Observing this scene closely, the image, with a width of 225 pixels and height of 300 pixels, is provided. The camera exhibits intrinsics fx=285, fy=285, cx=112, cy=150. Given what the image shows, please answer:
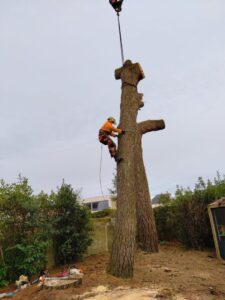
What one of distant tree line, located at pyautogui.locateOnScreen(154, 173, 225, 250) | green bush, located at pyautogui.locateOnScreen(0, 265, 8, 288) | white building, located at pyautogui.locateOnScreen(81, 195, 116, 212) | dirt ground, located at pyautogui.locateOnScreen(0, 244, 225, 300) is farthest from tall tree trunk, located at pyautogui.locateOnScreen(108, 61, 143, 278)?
white building, located at pyautogui.locateOnScreen(81, 195, 116, 212)

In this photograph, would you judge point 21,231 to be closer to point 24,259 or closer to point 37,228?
point 37,228

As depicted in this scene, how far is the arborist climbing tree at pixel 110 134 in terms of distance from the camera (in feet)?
21.4

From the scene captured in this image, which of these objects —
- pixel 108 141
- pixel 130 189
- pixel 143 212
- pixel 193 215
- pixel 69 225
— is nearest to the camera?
pixel 130 189

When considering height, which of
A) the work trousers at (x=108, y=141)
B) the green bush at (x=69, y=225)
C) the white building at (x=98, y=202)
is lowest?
the green bush at (x=69, y=225)

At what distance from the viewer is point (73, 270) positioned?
5.93 metres

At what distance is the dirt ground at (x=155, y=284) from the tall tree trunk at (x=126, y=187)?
34cm

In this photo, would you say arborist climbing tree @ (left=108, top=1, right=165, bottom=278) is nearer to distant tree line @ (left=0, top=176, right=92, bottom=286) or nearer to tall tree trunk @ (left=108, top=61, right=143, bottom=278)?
tall tree trunk @ (left=108, top=61, right=143, bottom=278)

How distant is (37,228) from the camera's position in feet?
25.3

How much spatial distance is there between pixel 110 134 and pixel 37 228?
3358 mm

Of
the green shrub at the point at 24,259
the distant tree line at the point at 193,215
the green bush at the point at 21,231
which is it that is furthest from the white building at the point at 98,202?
the green shrub at the point at 24,259

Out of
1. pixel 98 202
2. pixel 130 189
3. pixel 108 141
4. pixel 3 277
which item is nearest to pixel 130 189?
pixel 130 189

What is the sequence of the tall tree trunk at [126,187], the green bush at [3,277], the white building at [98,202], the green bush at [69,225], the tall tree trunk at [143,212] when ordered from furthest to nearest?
1. the white building at [98,202]
2. the tall tree trunk at [143,212]
3. the green bush at [69,225]
4. the green bush at [3,277]
5. the tall tree trunk at [126,187]

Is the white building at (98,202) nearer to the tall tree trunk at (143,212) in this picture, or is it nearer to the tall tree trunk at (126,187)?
the tall tree trunk at (143,212)

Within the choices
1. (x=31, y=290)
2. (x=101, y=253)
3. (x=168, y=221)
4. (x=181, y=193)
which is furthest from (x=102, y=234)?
(x=31, y=290)
